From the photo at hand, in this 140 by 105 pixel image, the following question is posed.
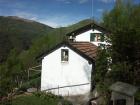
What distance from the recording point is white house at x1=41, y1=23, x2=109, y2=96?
29359 mm

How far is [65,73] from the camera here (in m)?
30.3

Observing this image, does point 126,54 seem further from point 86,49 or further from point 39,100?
point 86,49

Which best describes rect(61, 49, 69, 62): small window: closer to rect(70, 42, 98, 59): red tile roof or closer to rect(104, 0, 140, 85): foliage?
rect(70, 42, 98, 59): red tile roof

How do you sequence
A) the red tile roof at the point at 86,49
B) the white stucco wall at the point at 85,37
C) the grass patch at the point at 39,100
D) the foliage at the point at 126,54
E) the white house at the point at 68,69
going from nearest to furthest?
the foliage at the point at 126,54 → the grass patch at the point at 39,100 → the white house at the point at 68,69 → the red tile roof at the point at 86,49 → the white stucco wall at the point at 85,37

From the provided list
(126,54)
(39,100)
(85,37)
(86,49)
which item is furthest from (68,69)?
(126,54)

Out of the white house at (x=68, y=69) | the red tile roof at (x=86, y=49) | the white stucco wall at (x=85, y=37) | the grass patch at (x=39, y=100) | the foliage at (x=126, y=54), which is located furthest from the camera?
the white stucco wall at (x=85, y=37)

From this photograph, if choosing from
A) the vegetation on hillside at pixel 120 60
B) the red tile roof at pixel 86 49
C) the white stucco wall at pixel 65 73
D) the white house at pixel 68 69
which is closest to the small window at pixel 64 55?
the white house at pixel 68 69

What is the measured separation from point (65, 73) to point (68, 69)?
1.64 feet

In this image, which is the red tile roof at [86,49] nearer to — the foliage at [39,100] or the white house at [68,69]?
the white house at [68,69]

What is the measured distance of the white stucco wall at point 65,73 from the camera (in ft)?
96.6

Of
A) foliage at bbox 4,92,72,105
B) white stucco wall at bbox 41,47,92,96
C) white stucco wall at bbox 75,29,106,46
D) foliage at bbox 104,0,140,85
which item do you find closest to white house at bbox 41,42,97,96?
white stucco wall at bbox 41,47,92,96

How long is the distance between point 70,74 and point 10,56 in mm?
15775

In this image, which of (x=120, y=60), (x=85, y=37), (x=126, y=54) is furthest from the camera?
(x=85, y=37)

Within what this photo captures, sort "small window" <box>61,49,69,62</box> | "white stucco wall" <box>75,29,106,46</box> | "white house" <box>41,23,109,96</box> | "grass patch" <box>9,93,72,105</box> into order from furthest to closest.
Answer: "white stucco wall" <box>75,29,106,46</box>
"small window" <box>61,49,69,62</box>
"white house" <box>41,23,109,96</box>
"grass patch" <box>9,93,72,105</box>
